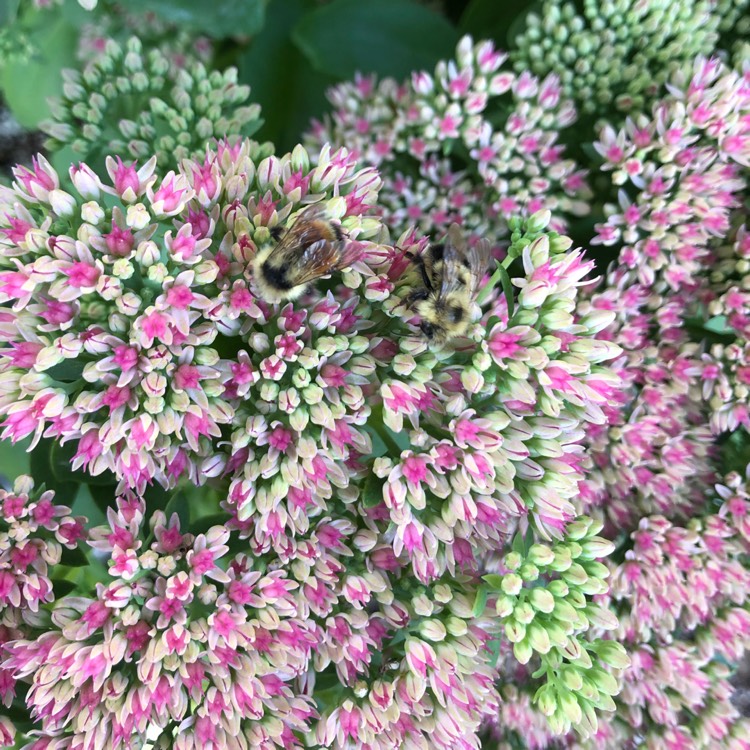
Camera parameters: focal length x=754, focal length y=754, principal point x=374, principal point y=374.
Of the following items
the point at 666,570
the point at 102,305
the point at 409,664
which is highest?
the point at 102,305

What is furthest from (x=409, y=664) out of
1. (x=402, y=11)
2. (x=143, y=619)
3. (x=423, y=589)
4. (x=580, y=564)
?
(x=402, y=11)

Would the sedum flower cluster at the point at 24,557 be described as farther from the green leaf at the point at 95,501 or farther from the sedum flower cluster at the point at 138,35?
the sedum flower cluster at the point at 138,35

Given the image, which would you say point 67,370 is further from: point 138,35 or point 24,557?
point 138,35

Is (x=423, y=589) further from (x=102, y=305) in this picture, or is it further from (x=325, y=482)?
(x=102, y=305)

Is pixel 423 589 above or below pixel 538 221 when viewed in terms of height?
below

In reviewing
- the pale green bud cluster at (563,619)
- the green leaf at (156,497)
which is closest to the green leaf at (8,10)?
the green leaf at (156,497)

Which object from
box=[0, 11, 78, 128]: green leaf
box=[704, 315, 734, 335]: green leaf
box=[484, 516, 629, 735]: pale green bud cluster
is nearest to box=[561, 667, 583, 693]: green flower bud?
box=[484, 516, 629, 735]: pale green bud cluster

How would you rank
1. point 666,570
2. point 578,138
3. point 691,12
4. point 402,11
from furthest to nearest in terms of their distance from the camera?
point 402,11 < point 578,138 < point 691,12 < point 666,570
